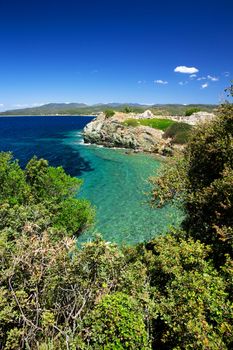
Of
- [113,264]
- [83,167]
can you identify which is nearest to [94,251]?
[113,264]

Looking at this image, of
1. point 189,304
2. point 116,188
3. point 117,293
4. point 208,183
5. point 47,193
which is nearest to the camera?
point 189,304

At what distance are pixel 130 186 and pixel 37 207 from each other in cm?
3278

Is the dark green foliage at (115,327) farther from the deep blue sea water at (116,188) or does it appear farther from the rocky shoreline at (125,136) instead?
the rocky shoreline at (125,136)

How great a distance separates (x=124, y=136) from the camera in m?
98.5

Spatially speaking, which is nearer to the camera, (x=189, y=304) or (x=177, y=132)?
(x=189, y=304)

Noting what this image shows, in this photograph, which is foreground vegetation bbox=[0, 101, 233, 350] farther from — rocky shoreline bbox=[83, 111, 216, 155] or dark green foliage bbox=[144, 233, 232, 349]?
rocky shoreline bbox=[83, 111, 216, 155]

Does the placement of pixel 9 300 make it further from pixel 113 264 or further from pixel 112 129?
pixel 112 129

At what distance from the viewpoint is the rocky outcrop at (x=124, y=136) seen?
9219cm

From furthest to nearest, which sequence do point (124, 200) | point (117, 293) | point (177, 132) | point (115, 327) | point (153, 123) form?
point (153, 123) < point (177, 132) < point (124, 200) < point (117, 293) < point (115, 327)

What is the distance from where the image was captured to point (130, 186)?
5419 centimetres

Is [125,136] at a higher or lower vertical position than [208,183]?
lower

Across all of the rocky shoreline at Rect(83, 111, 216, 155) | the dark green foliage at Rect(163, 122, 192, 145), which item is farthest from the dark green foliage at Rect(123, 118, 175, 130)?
the dark green foliage at Rect(163, 122, 192, 145)

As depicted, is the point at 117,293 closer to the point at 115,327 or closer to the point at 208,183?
the point at 115,327

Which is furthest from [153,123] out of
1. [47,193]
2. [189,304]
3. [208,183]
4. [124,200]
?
[189,304]
